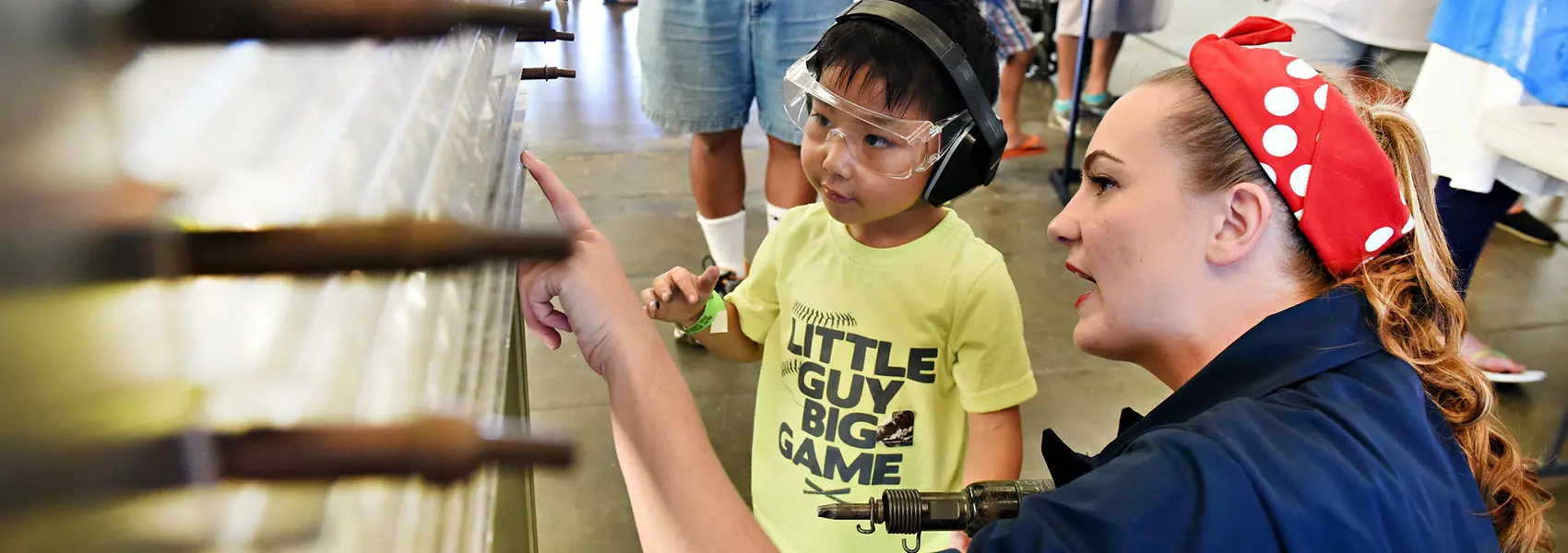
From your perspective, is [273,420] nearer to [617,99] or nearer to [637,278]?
[637,278]

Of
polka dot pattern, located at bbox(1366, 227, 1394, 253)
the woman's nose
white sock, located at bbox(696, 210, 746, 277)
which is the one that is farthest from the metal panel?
white sock, located at bbox(696, 210, 746, 277)

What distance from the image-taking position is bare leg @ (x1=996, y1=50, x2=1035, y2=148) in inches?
140

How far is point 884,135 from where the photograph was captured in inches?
45.9

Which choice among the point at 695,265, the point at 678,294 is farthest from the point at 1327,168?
the point at 695,265

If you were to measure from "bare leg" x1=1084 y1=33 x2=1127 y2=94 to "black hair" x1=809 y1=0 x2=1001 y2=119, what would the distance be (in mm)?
3124

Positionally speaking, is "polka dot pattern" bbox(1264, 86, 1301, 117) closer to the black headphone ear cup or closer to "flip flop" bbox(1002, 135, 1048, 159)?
the black headphone ear cup

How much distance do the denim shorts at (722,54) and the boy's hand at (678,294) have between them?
0.66 m

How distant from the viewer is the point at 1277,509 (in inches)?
23.4

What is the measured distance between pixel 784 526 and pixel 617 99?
334cm

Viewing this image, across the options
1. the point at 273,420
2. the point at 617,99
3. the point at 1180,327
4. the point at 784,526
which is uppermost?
the point at 273,420

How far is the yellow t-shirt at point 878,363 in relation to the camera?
1136 millimetres

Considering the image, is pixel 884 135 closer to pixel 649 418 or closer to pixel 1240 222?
pixel 1240 222

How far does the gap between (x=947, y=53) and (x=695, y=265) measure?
1746 millimetres

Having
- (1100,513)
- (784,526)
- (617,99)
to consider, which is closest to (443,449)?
(1100,513)
